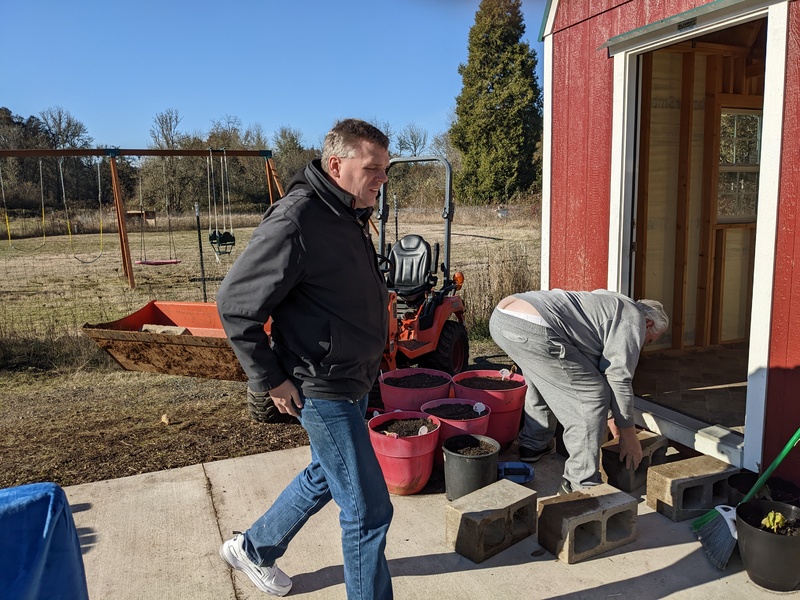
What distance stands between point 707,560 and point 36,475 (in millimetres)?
3674

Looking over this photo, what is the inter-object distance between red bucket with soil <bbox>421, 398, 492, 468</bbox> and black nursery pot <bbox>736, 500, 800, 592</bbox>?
1398mm

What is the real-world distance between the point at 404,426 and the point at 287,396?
1.57m

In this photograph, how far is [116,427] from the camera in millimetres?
4824

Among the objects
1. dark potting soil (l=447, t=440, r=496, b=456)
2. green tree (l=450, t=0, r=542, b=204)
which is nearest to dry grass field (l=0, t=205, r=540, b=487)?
dark potting soil (l=447, t=440, r=496, b=456)

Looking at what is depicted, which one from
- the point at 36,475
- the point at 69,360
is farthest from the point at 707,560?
the point at 69,360

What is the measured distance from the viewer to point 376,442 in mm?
3518

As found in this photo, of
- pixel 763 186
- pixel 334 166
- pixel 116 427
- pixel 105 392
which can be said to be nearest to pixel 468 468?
pixel 334 166

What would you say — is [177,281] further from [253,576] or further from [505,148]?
[505,148]

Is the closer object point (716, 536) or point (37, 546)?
point (37, 546)

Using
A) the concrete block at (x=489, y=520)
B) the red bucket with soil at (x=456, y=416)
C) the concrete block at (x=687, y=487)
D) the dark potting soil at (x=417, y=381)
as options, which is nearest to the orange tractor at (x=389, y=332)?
the dark potting soil at (x=417, y=381)

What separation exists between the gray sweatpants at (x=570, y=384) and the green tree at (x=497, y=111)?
80.9 feet

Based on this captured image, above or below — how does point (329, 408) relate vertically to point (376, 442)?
above

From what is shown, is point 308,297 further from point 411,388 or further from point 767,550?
point 411,388

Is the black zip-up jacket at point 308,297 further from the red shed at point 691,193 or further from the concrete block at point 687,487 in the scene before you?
the red shed at point 691,193
